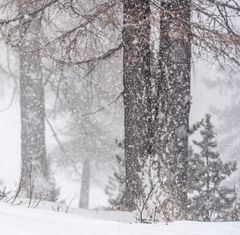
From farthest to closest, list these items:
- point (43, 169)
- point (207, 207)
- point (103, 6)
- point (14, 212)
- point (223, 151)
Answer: point (223, 151), point (43, 169), point (207, 207), point (103, 6), point (14, 212)

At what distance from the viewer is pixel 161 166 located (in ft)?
24.6

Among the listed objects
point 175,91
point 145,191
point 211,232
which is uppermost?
point 175,91

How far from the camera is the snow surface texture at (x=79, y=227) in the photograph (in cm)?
406

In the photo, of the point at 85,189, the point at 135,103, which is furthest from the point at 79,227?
the point at 85,189

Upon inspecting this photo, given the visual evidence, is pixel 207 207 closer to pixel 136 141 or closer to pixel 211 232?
pixel 136 141

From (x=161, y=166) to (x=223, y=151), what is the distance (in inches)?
1028

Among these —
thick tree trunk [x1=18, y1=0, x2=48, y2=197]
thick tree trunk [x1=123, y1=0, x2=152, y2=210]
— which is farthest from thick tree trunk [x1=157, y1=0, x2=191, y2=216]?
thick tree trunk [x1=18, y1=0, x2=48, y2=197]

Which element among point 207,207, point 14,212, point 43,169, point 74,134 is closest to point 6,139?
point 74,134

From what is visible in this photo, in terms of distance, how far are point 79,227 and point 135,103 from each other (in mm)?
3575

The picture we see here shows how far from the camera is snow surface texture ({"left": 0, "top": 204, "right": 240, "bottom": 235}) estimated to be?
4.06 m

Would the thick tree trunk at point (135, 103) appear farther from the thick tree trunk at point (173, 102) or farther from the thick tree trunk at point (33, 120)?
the thick tree trunk at point (33, 120)

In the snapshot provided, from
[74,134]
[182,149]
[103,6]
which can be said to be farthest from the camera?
[74,134]

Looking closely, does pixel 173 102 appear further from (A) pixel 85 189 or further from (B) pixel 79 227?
(A) pixel 85 189

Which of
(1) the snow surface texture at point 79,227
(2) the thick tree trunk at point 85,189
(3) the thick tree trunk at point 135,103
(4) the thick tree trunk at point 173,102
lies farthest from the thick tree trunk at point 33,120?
(2) the thick tree trunk at point 85,189
